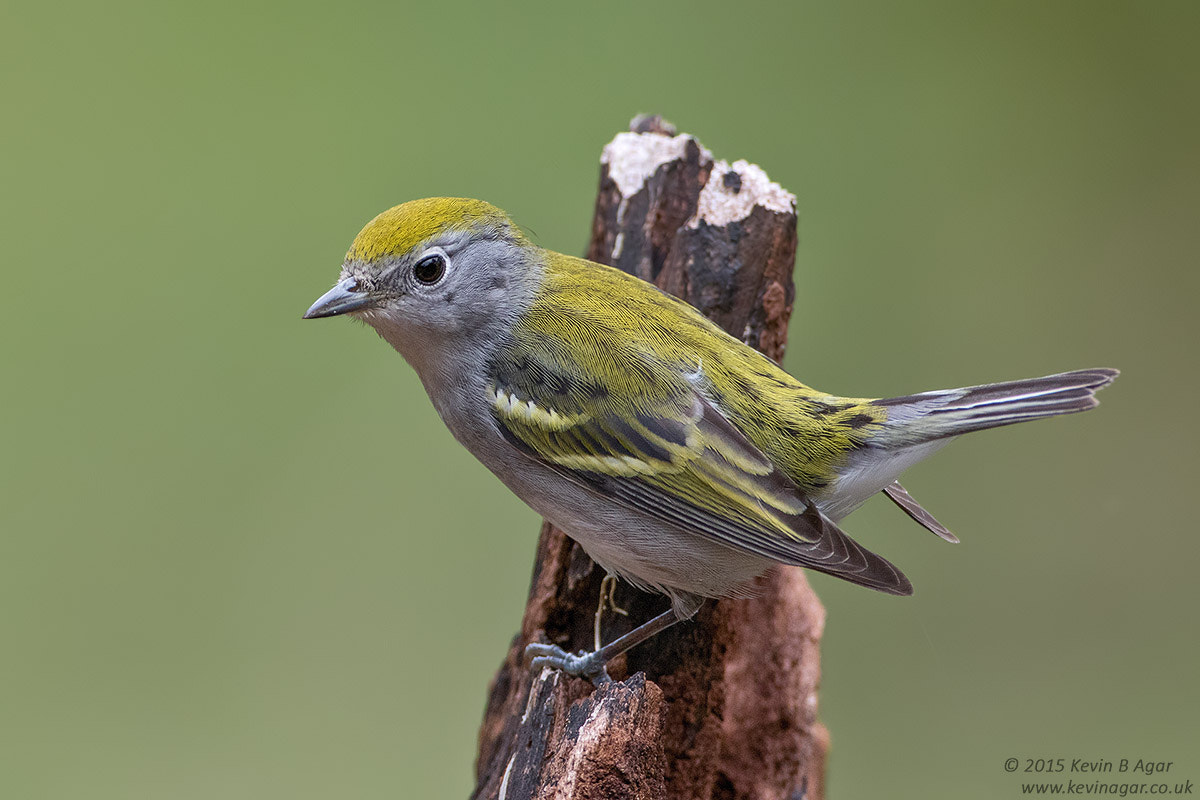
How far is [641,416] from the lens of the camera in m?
3.41

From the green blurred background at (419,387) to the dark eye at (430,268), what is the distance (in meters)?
2.48

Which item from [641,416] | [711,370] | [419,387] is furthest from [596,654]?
[419,387]

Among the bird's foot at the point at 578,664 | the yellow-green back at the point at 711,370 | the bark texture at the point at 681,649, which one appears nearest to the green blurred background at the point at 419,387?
the bark texture at the point at 681,649

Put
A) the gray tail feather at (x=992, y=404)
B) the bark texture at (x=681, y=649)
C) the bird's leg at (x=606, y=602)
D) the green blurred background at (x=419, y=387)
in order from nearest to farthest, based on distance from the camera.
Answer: the bark texture at (x=681, y=649), the gray tail feather at (x=992, y=404), the bird's leg at (x=606, y=602), the green blurred background at (x=419, y=387)

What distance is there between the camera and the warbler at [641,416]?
331cm

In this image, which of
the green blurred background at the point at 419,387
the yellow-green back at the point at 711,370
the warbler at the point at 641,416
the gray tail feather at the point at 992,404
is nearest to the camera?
the gray tail feather at the point at 992,404

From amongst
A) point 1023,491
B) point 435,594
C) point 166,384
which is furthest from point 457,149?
point 1023,491

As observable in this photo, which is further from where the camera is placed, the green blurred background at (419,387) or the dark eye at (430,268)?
the green blurred background at (419,387)

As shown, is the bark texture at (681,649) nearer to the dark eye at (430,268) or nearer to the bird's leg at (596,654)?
the bird's leg at (596,654)

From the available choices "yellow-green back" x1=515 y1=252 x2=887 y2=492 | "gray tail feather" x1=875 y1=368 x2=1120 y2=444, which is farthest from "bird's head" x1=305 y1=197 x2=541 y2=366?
"gray tail feather" x1=875 y1=368 x2=1120 y2=444

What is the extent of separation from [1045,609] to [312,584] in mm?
3698

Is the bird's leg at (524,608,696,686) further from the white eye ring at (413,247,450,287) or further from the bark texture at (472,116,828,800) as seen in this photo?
the white eye ring at (413,247,450,287)

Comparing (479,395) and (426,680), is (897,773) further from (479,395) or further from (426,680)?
(479,395)

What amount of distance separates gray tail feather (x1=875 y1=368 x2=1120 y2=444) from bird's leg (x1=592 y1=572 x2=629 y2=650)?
1.06m
